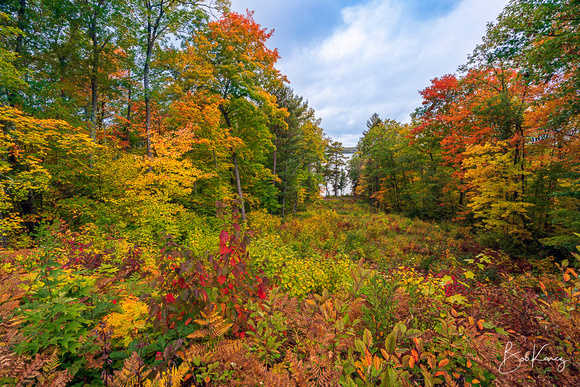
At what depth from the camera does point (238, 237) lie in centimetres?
204

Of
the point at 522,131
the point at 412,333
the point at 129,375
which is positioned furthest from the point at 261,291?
the point at 522,131

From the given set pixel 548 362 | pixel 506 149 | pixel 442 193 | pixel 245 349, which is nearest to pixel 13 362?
pixel 245 349

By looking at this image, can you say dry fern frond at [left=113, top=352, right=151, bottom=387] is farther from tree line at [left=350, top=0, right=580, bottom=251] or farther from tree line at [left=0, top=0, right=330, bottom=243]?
tree line at [left=350, top=0, right=580, bottom=251]

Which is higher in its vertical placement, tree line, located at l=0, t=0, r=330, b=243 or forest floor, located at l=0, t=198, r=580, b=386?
tree line, located at l=0, t=0, r=330, b=243

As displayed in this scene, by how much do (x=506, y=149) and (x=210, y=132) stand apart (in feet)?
41.7

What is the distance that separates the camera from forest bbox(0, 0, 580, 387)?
1375 mm

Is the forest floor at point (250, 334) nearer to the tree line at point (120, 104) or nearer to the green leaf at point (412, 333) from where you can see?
the green leaf at point (412, 333)

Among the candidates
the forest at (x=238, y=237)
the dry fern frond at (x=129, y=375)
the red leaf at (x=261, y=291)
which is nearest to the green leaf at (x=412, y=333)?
the forest at (x=238, y=237)

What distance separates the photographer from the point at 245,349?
1555 mm

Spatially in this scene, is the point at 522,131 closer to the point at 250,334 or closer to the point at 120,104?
the point at 250,334

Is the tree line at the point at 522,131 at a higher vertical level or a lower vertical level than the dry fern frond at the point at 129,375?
higher

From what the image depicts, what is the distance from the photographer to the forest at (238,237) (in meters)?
1.38

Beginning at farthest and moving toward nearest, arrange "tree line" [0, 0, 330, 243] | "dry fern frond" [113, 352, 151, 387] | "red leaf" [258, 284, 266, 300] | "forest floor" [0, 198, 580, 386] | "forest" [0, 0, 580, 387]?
"tree line" [0, 0, 330, 243], "red leaf" [258, 284, 266, 300], "forest" [0, 0, 580, 387], "forest floor" [0, 198, 580, 386], "dry fern frond" [113, 352, 151, 387]

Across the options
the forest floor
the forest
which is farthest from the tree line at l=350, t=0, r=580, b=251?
the forest floor
